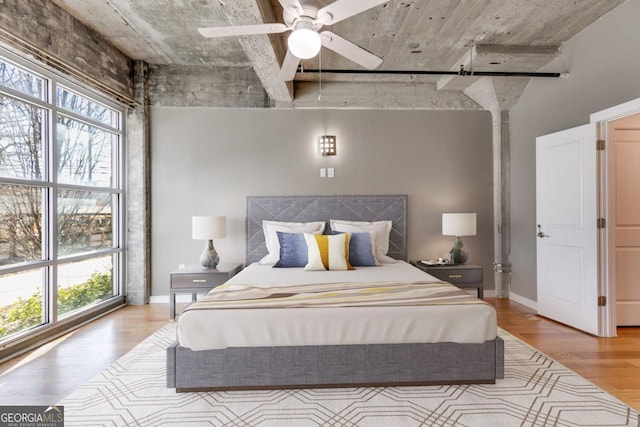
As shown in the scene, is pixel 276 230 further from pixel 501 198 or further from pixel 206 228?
pixel 501 198

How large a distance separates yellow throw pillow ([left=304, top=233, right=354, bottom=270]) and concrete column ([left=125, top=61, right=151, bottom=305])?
233 cm

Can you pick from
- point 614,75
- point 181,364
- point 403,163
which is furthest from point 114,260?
point 614,75

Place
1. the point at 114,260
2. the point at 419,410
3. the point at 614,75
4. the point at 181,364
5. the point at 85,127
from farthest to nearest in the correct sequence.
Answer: the point at 114,260 → the point at 85,127 → the point at 614,75 → the point at 181,364 → the point at 419,410

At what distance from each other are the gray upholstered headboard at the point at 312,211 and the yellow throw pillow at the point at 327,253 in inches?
33.9

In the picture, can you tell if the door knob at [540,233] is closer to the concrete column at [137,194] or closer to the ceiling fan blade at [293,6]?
the ceiling fan blade at [293,6]

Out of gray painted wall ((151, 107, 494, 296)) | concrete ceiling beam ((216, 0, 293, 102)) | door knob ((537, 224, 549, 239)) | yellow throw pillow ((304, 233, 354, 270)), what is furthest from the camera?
gray painted wall ((151, 107, 494, 296))

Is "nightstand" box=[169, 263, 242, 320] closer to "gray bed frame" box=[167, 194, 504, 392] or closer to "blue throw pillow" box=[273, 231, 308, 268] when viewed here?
"blue throw pillow" box=[273, 231, 308, 268]

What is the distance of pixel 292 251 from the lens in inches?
143

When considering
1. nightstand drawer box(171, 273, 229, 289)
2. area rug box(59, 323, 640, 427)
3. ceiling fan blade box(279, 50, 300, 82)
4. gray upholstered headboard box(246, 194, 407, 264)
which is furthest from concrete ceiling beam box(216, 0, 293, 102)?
area rug box(59, 323, 640, 427)

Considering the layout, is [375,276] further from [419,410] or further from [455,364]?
[419,410]

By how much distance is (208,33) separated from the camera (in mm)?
2205

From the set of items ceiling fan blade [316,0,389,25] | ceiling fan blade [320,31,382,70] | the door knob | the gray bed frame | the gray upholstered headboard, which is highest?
ceiling fan blade [316,0,389,25]

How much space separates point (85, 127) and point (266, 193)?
2.17 m

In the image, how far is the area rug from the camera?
1902mm
